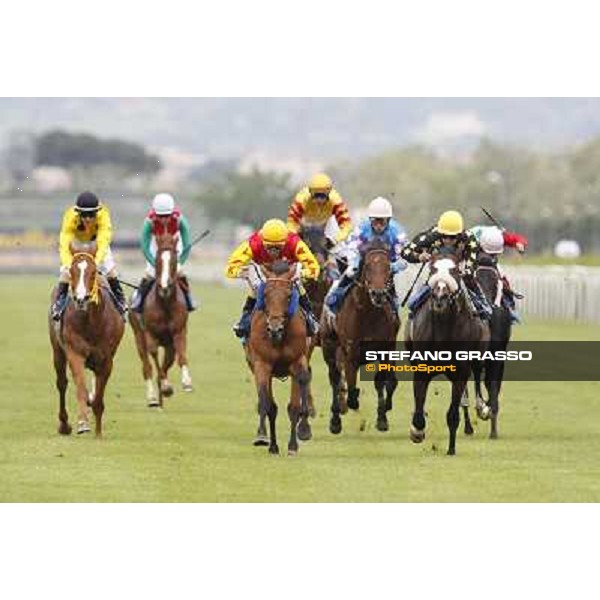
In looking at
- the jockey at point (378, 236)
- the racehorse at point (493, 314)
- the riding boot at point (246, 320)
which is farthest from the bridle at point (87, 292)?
the racehorse at point (493, 314)

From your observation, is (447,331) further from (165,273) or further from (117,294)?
(165,273)

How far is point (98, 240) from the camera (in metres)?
21.1

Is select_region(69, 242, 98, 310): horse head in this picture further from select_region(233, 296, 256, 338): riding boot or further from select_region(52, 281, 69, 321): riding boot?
select_region(233, 296, 256, 338): riding boot

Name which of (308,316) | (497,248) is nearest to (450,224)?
(308,316)

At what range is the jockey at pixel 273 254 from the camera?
19.2 meters

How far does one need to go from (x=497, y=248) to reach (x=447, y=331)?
3.24 meters

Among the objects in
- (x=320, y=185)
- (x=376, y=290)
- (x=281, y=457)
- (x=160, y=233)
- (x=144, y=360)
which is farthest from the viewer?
(x=144, y=360)

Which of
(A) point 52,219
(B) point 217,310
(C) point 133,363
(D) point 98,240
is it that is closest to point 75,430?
(D) point 98,240

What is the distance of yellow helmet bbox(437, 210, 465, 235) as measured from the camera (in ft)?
62.6

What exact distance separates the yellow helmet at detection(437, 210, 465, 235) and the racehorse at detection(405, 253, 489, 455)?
0.25m

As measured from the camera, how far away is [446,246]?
1902cm

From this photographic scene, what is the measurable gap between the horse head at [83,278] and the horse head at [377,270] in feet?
7.83

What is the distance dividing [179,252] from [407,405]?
297 cm

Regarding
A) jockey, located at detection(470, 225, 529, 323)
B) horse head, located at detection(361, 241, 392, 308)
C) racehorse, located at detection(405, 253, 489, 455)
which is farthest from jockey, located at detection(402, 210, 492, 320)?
jockey, located at detection(470, 225, 529, 323)
